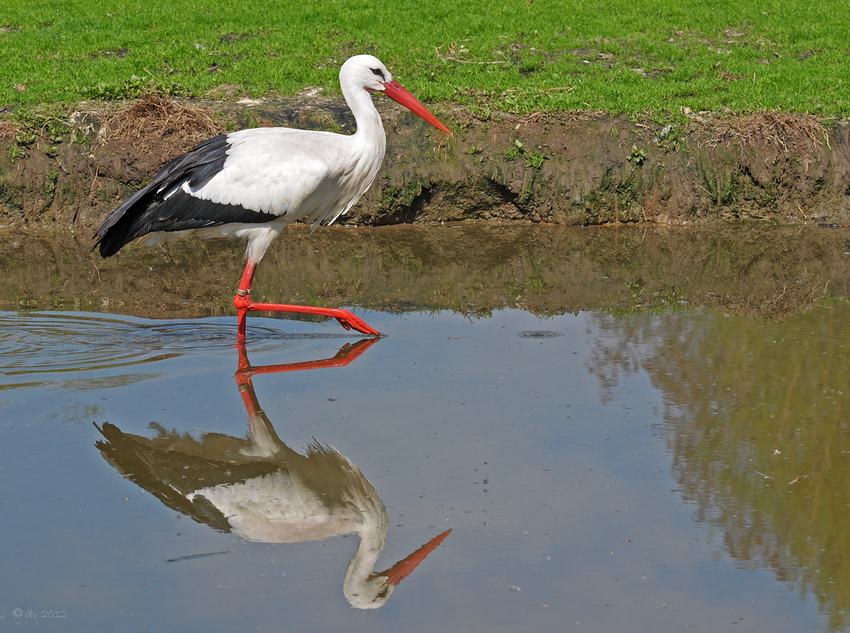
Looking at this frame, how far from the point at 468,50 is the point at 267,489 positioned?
845 cm

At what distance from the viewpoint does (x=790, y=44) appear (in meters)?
12.0

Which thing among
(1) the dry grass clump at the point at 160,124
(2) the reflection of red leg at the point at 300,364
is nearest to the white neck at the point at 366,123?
(2) the reflection of red leg at the point at 300,364

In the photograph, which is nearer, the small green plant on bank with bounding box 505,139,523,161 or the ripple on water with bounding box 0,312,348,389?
the ripple on water with bounding box 0,312,348,389

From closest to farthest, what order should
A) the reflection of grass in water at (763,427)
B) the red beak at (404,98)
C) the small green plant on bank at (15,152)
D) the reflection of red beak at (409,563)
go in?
the reflection of red beak at (409,563) < the reflection of grass in water at (763,427) < the red beak at (404,98) < the small green plant on bank at (15,152)

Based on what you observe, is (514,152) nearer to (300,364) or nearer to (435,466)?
(300,364)

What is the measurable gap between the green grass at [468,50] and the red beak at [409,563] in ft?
21.6

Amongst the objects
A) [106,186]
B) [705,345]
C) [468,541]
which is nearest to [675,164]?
[705,345]

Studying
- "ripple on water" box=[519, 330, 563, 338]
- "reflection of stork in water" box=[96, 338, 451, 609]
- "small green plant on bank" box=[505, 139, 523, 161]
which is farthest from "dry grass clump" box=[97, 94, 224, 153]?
"reflection of stork in water" box=[96, 338, 451, 609]

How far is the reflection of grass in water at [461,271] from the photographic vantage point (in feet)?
23.1

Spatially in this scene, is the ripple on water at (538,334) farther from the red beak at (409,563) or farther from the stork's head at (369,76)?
the red beak at (409,563)

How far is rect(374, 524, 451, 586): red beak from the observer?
3.44 metres

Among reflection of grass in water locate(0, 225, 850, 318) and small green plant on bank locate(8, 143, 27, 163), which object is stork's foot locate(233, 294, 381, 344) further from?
small green plant on bank locate(8, 143, 27, 163)

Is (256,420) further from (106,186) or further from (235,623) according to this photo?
(106,186)

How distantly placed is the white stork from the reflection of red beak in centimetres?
275
